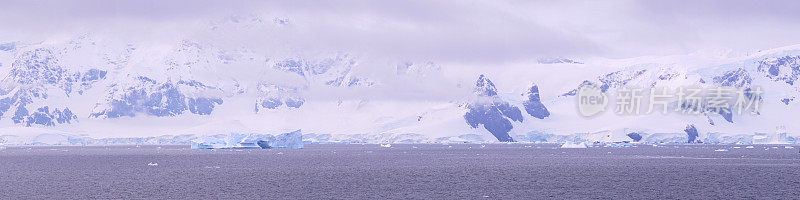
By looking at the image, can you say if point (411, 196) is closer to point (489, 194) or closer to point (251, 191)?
point (489, 194)

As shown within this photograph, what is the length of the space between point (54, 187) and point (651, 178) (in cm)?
5966

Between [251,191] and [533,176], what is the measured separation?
35875mm

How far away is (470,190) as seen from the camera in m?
94.1

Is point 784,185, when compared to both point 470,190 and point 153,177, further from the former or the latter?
point 153,177

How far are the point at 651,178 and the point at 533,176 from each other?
12.4 meters

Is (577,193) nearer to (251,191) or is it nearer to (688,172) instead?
(251,191)

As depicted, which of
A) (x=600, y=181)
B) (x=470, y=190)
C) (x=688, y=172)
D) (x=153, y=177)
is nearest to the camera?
(x=470, y=190)

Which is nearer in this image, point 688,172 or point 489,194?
point 489,194

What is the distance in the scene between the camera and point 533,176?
4636 inches

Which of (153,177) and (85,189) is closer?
(85,189)

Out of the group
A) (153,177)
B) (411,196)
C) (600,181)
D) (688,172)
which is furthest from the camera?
(688,172)

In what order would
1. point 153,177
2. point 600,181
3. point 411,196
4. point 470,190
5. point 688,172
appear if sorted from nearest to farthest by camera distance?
point 411,196
point 470,190
point 600,181
point 153,177
point 688,172

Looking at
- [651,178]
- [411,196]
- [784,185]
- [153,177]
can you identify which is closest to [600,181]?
[651,178]

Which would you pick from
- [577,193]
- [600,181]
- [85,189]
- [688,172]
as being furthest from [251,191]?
[688,172]
